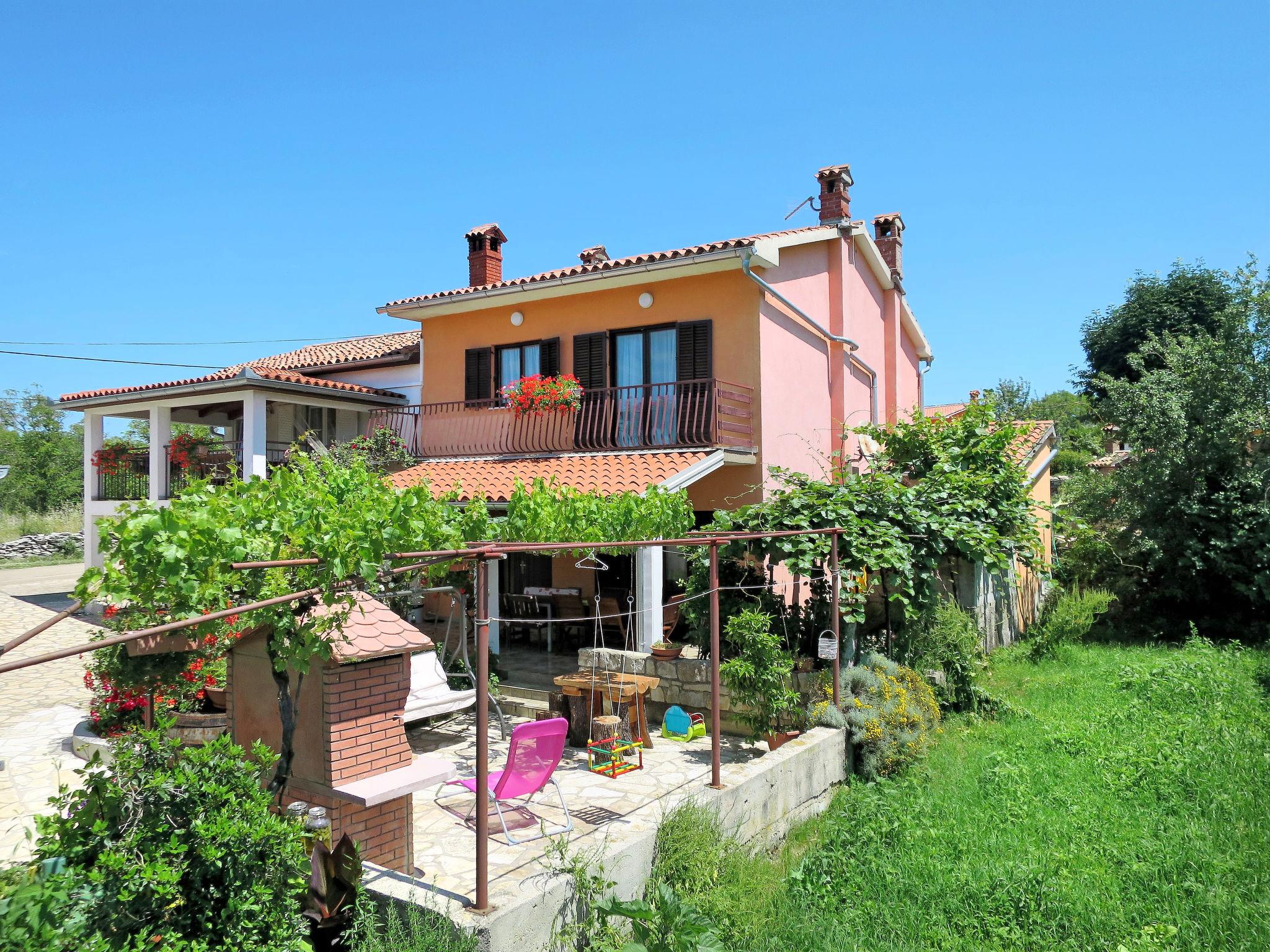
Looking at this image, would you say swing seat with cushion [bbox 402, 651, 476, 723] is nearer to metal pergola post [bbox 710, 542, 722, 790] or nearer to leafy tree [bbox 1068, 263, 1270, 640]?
metal pergola post [bbox 710, 542, 722, 790]

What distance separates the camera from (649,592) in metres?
11.1

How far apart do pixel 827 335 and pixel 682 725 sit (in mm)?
9288

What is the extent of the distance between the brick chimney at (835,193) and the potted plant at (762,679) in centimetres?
1059

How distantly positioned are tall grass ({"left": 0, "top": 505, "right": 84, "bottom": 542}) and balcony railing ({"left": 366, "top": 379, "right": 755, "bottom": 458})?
25.7m

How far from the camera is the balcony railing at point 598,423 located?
504 inches

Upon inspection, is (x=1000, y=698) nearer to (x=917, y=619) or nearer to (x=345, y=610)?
→ (x=917, y=619)

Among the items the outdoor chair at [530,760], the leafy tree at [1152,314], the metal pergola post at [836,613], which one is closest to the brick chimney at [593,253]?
the metal pergola post at [836,613]

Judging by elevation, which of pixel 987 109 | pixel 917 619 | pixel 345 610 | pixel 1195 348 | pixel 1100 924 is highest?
pixel 987 109

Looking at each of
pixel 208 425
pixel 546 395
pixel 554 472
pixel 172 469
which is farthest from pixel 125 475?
pixel 554 472

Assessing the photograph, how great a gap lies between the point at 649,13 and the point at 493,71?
2.89m

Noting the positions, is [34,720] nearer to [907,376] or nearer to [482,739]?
[482,739]

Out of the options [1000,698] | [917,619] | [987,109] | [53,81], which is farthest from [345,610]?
[53,81]

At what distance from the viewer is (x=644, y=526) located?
9.98 m

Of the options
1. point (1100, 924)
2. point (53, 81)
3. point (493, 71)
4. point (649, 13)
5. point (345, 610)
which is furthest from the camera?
point (53, 81)
